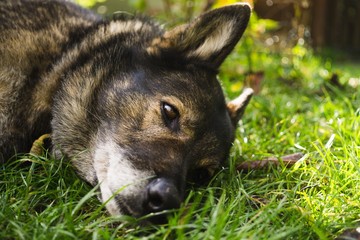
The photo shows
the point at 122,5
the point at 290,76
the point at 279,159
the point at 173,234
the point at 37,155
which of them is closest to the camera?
the point at 173,234

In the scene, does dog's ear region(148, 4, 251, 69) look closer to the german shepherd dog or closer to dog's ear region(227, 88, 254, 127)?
the german shepherd dog

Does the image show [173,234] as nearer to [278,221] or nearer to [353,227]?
[278,221]

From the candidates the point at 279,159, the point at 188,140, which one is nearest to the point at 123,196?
the point at 188,140

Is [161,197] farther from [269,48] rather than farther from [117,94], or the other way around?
[269,48]

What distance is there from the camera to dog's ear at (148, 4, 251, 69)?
289 cm

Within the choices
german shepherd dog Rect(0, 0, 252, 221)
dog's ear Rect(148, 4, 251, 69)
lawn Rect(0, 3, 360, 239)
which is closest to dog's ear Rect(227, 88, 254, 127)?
lawn Rect(0, 3, 360, 239)

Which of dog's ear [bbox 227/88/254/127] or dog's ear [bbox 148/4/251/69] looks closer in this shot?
dog's ear [bbox 148/4/251/69]

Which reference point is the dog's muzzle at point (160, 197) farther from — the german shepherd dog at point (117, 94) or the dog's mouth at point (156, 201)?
the german shepherd dog at point (117, 94)

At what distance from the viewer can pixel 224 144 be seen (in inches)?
113

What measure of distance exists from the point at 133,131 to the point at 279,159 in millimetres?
1097

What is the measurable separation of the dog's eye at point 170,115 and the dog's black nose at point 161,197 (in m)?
0.47

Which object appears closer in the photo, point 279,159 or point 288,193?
point 288,193

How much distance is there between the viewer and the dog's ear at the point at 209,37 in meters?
2.89

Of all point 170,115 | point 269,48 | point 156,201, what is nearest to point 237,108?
point 170,115
